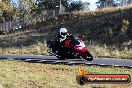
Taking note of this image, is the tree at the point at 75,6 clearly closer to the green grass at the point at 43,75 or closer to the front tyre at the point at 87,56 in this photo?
the front tyre at the point at 87,56

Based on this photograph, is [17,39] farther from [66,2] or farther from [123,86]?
[123,86]

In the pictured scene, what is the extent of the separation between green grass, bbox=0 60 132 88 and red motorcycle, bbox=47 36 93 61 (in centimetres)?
151

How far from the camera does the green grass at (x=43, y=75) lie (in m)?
15.5

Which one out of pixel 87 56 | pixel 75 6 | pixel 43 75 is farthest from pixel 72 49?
pixel 75 6

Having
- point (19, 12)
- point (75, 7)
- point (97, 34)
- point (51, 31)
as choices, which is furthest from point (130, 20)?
point (19, 12)

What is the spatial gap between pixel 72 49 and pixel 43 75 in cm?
448

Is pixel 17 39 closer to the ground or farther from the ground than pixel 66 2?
closer to the ground

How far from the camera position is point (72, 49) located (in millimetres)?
21953

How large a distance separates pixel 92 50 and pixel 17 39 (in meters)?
20.4

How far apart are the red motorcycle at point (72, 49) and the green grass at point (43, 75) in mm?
1513

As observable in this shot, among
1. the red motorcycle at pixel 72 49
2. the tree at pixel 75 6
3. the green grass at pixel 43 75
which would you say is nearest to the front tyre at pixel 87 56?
the red motorcycle at pixel 72 49

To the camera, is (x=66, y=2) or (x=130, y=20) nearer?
(x=130, y=20)

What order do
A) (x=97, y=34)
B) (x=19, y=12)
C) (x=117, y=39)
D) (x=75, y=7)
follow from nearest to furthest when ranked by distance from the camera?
(x=117, y=39) < (x=97, y=34) < (x=75, y=7) < (x=19, y=12)

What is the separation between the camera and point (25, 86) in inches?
606
